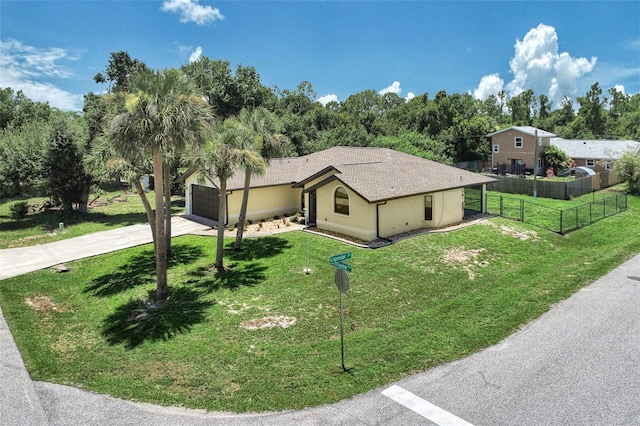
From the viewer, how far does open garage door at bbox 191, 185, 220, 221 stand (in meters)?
25.9

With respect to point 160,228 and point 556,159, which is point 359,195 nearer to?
point 160,228

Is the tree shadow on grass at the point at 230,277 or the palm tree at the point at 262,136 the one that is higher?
the palm tree at the point at 262,136

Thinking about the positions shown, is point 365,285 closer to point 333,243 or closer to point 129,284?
point 333,243

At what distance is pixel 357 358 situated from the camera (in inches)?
392

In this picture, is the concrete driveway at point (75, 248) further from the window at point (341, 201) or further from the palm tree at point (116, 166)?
the window at point (341, 201)

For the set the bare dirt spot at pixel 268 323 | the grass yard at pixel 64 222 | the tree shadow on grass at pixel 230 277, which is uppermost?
the grass yard at pixel 64 222

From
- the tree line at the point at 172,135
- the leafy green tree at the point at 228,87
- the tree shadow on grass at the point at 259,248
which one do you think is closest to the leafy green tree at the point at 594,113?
the tree line at the point at 172,135

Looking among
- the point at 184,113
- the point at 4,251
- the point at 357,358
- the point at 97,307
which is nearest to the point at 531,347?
the point at 357,358

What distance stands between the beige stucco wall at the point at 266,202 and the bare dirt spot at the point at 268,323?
511 inches

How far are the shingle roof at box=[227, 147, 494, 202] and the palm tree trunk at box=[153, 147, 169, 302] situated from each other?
9323 mm

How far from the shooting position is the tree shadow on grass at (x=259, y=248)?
18392 millimetres

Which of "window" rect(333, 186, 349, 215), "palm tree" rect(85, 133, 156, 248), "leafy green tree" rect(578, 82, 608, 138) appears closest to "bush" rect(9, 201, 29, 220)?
"palm tree" rect(85, 133, 156, 248)

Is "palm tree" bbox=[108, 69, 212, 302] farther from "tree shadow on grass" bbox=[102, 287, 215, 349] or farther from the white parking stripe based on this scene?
the white parking stripe

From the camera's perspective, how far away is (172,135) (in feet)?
39.3
